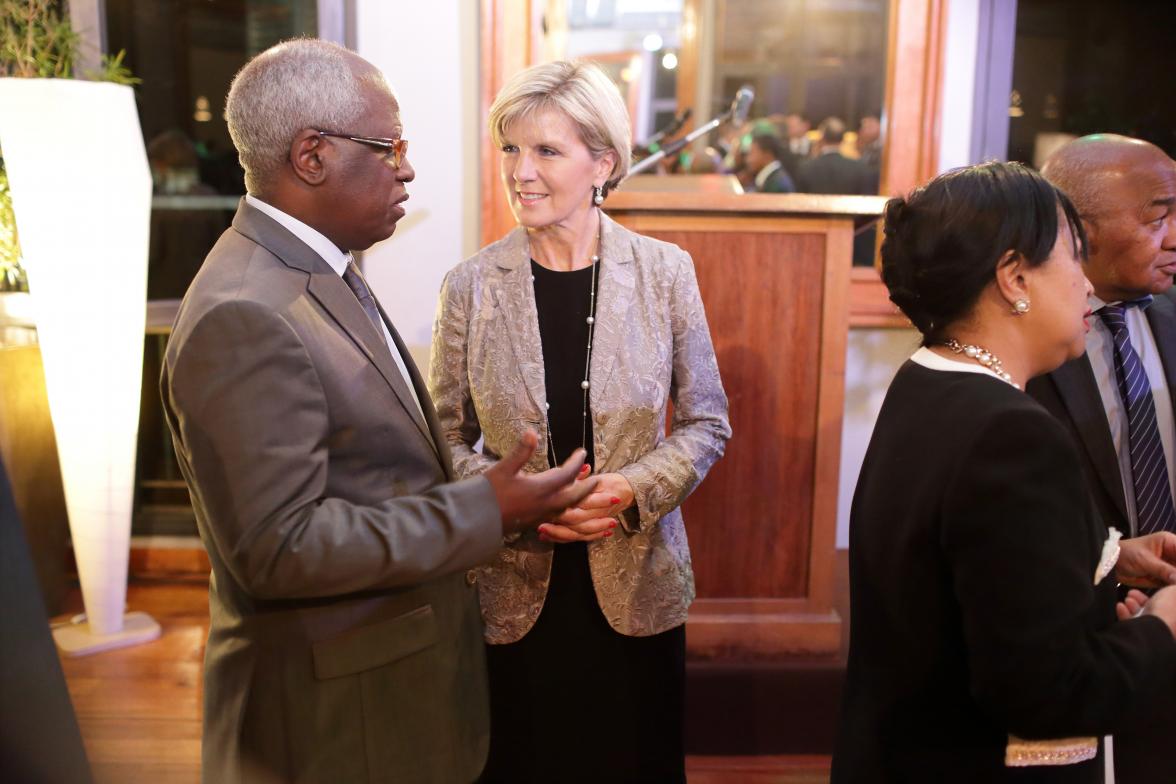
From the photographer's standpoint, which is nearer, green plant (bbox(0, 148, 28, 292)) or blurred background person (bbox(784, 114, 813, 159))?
green plant (bbox(0, 148, 28, 292))

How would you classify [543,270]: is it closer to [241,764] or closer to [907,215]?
[907,215]

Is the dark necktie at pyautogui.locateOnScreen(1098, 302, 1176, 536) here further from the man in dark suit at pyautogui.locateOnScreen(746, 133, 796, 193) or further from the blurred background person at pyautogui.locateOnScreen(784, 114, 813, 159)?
the blurred background person at pyautogui.locateOnScreen(784, 114, 813, 159)

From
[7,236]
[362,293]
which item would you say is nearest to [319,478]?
[362,293]

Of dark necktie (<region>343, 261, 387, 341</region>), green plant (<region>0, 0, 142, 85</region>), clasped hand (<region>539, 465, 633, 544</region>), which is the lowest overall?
clasped hand (<region>539, 465, 633, 544</region>)

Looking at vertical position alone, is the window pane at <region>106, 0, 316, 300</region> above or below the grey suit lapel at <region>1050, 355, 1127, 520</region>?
above

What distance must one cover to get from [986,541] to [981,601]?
0.07 m

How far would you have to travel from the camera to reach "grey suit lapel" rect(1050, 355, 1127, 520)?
153cm

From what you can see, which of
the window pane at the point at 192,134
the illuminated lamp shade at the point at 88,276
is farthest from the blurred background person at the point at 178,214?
the illuminated lamp shade at the point at 88,276

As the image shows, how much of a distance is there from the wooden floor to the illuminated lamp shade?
194 mm

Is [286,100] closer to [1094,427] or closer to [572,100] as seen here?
[572,100]

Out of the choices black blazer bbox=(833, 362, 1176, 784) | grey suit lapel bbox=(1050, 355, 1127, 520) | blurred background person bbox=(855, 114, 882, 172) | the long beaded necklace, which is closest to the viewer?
black blazer bbox=(833, 362, 1176, 784)

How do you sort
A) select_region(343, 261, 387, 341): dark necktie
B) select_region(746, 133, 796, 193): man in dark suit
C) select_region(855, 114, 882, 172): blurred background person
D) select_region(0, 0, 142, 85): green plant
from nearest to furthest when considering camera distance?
select_region(343, 261, 387, 341): dark necktie, select_region(0, 0, 142, 85): green plant, select_region(746, 133, 796, 193): man in dark suit, select_region(855, 114, 882, 172): blurred background person

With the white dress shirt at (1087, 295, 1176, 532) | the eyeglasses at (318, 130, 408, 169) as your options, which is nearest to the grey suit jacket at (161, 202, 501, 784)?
the eyeglasses at (318, 130, 408, 169)

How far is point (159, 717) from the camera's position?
2631mm
